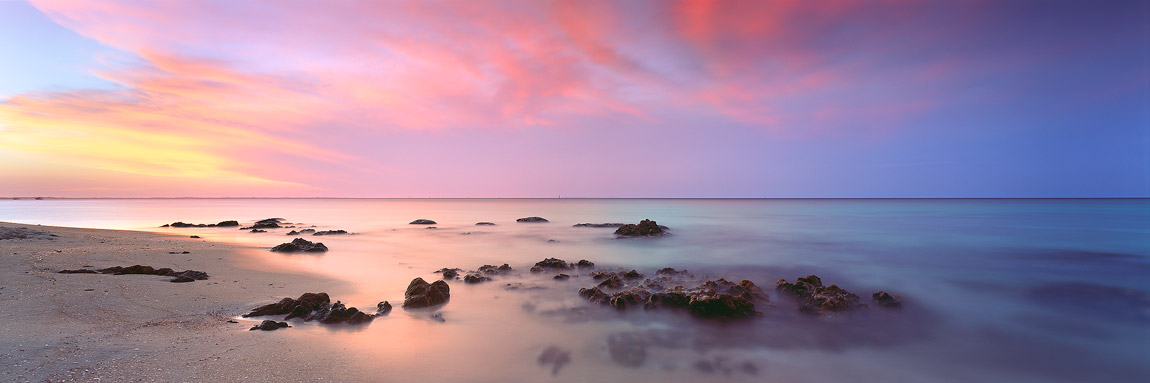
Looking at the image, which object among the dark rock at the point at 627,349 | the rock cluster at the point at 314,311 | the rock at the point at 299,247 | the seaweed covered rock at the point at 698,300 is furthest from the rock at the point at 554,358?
the rock at the point at 299,247

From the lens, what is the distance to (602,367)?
6527mm

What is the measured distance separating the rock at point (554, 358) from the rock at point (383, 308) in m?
3.62

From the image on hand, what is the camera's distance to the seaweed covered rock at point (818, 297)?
979 cm

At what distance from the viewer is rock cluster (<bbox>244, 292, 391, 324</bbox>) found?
26.1ft

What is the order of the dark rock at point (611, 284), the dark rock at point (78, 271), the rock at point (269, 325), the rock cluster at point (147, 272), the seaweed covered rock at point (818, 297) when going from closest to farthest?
the rock at point (269, 325) → the seaweed covered rock at point (818, 297) → the dark rock at point (78, 271) → the rock cluster at point (147, 272) → the dark rock at point (611, 284)

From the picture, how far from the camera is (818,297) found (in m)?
10.1

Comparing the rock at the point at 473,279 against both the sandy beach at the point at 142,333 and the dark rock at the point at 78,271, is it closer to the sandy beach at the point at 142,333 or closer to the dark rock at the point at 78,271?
the sandy beach at the point at 142,333

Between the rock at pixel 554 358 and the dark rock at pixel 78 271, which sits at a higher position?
the dark rock at pixel 78 271

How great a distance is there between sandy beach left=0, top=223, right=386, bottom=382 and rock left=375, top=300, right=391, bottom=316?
2.02 m

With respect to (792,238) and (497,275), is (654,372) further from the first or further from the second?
(792,238)

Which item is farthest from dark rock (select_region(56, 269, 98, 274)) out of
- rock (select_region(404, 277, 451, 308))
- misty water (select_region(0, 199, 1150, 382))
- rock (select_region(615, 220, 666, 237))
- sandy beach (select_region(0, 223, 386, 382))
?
rock (select_region(615, 220, 666, 237))

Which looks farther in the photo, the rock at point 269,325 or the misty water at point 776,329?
the rock at point 269,325

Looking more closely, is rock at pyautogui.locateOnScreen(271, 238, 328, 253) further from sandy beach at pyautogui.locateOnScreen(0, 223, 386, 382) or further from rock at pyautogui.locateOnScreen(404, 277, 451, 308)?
rock at pyautogui.locateOnScreen(404, 277, 451, 308)

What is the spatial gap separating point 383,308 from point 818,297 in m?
9.28
